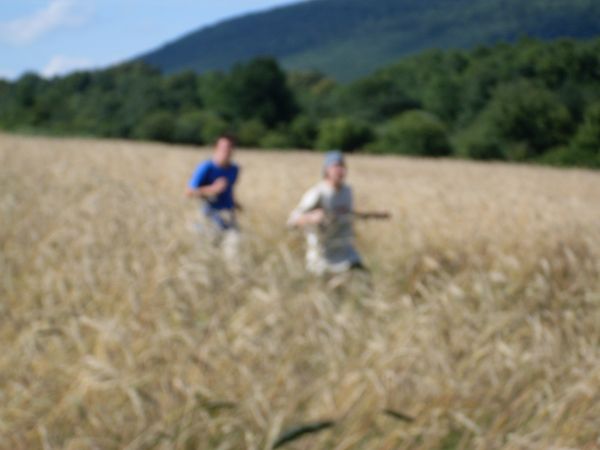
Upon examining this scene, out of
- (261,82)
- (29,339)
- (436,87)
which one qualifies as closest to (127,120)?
(261,82)

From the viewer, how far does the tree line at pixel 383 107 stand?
4234 cm

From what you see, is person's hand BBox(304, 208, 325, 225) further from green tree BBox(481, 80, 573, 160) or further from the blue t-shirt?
green tree BBox(481, 80, 573, 160)

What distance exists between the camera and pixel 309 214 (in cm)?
555

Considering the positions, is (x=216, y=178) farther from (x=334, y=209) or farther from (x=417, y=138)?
(x=417, y=138)

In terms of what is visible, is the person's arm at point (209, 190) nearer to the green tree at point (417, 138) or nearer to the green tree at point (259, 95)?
the green tree at point (417, 138)

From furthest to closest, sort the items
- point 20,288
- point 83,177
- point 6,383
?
point 83,177
point 20,288
point 6,383

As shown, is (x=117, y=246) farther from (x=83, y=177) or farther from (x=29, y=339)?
(x=83, y=177)

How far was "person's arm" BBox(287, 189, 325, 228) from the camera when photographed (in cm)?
540

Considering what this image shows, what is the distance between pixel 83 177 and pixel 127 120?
5144 cm

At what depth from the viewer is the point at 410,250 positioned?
6.84m

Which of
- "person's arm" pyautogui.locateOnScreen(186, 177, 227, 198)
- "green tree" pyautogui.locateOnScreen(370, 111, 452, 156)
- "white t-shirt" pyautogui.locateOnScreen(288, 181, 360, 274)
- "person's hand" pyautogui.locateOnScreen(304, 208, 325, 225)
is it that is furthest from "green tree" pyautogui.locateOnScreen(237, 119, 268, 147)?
"person's hand" pyautogui.locateOnScreen(304, 208, 325, 225)

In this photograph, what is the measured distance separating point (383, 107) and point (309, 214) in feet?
179

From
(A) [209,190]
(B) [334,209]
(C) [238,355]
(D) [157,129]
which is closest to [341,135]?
(D) [157,129]

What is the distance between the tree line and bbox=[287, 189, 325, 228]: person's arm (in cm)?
3288
